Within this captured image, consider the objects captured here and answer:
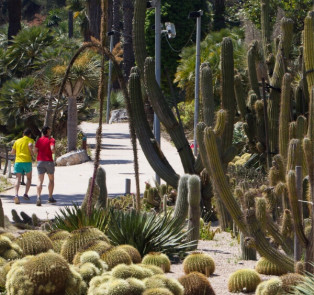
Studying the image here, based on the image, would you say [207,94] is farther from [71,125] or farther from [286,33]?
[71,125]

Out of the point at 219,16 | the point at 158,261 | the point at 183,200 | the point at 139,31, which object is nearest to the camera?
the point at 158,261

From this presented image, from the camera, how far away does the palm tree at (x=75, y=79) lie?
82.6 feet

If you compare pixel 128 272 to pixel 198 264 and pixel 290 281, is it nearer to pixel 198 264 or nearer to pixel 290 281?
pixel 290 281

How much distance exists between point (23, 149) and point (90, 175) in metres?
6.63

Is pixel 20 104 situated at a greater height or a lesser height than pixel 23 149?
greater

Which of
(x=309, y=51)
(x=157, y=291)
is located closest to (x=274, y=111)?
(x=309, y=51)

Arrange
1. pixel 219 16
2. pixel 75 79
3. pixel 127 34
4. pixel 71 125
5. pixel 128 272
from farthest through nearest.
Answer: pixel 219 16, pixel 127 34, pixel 71 125, pixel 75 79, pixel 128 272

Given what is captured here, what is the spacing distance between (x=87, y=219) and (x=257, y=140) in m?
Answer: 7.63

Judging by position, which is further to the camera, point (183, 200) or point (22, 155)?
point (22, 155)

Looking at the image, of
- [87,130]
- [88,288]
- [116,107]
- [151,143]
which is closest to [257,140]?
[151,143]

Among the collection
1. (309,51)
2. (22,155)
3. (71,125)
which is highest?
(309,51)

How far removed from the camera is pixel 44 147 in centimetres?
1459

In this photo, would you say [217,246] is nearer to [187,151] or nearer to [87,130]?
[187,151]

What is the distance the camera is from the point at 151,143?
41.1 feet
